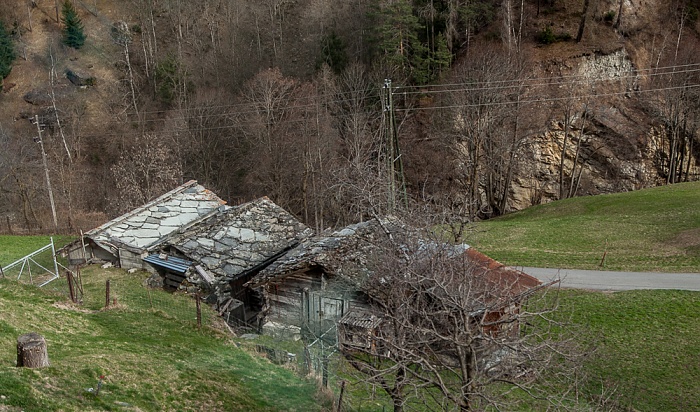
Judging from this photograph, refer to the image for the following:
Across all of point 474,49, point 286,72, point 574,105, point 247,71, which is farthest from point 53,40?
point 574,105

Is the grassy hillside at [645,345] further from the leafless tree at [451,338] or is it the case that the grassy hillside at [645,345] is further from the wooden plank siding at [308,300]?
the wooden plank siding at [308,300]

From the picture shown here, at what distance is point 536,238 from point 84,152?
41.6 metres

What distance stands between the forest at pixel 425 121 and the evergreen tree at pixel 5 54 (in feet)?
33.5

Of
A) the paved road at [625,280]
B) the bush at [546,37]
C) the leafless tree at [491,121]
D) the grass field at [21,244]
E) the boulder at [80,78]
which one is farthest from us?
the boulder at [80,78]

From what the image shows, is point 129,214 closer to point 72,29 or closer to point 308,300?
point 308,300

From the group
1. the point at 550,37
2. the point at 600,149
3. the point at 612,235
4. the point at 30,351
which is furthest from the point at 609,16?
the point at 30,351

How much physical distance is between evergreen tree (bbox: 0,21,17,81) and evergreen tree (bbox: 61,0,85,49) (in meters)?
5.65

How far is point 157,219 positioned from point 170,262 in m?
4.10

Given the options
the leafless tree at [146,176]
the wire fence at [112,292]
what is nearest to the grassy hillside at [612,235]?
the wire fence at [112,292]

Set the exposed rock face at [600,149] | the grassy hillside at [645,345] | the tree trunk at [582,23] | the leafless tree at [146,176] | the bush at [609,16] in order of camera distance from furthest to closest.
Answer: the bush at [609,16], the tree trunk at [582,23], the exposed rock face at [600,149], the leafless tree at [146,176], the grassy hillside at [645,345]

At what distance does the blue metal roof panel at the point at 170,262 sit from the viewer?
64.7 ft

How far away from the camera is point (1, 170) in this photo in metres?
40.2

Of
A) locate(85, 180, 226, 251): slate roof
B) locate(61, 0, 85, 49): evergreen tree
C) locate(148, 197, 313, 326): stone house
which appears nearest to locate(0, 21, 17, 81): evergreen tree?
locate(61, 0, 85, 49): evergreen tree

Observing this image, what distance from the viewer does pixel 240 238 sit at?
21.0m
